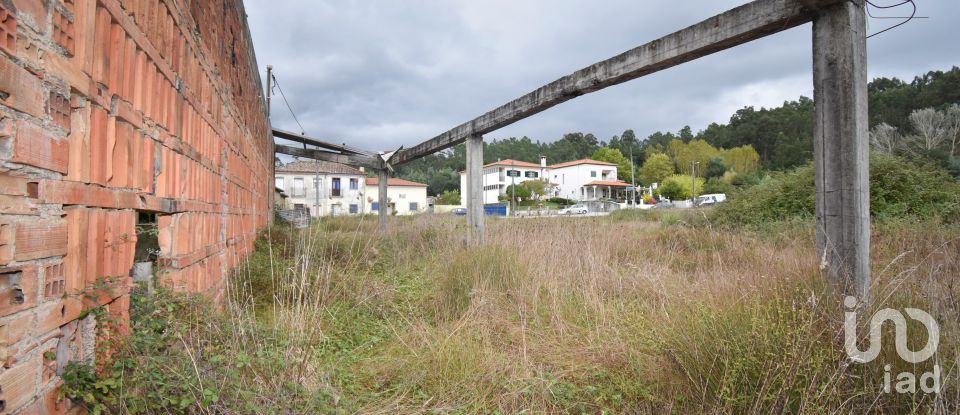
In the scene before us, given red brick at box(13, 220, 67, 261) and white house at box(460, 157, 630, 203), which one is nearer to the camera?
red brick at box(13, 220, 67, 261)

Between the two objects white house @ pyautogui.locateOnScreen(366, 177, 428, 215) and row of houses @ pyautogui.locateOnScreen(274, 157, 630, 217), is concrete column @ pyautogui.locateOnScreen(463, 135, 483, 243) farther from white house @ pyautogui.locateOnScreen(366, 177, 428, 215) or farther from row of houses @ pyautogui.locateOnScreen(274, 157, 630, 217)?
white house @ pyautogui.locateOnScreen(366, 177, 428, 215)

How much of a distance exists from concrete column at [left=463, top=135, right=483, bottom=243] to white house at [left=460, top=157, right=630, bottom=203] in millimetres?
56809

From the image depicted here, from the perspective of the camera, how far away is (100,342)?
1710 millimetres

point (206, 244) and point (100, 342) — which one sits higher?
point (206, 244)

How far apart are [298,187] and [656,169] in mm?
46919

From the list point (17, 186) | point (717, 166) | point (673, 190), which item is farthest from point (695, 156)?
point (17, 186)

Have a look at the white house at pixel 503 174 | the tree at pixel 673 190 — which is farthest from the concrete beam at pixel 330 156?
the white house at pixel 503 174

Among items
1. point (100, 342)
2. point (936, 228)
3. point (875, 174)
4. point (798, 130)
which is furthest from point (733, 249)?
point (798, 130)

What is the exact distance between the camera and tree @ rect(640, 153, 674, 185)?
214ft

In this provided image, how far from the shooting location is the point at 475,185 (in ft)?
22.7

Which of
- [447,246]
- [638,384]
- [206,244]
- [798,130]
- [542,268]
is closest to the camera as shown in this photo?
[638,384]

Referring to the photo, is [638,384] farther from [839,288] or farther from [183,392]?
[183,392]

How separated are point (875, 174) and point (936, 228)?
3.78 metres

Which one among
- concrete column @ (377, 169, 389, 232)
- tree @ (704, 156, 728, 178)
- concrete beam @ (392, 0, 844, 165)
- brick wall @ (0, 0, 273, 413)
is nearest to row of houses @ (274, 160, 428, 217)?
concrete column @ (377, 169, 389, 232)
